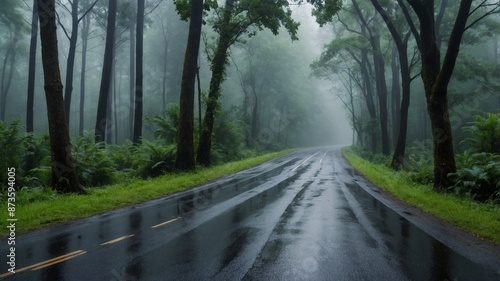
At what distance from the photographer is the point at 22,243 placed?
247 inches

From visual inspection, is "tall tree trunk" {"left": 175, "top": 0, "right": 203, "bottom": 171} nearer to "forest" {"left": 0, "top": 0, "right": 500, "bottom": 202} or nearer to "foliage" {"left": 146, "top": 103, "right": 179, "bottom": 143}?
"forest" {"left": 0, "top": 0, "right": 500, "bottom": 202}

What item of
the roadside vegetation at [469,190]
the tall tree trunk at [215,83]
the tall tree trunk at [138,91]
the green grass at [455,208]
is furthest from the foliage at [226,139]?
the green grass at [455,208]

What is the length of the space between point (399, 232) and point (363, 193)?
5.49 m

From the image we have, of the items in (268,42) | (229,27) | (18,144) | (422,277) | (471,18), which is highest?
(268,42)

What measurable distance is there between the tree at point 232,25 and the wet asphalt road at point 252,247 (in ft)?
37.9

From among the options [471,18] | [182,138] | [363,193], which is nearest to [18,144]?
[182,138]

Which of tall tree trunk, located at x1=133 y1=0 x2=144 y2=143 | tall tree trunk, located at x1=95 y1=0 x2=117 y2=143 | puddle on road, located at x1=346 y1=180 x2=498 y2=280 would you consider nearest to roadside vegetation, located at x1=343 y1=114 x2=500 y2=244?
puddle on road, located at x1=346 y1=180 x2=498 y2=280

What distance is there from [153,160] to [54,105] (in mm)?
7478

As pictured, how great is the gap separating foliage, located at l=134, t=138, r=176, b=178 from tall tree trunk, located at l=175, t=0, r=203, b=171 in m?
0.74

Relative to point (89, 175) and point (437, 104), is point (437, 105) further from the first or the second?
point (89, 175)

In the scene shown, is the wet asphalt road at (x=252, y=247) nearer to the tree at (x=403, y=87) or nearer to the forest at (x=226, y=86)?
the forest at (x=226, y=86)

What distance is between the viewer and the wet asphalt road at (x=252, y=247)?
4852mm

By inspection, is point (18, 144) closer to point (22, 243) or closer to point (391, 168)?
point (22, 243)

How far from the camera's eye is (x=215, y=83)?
2136 centimetres
